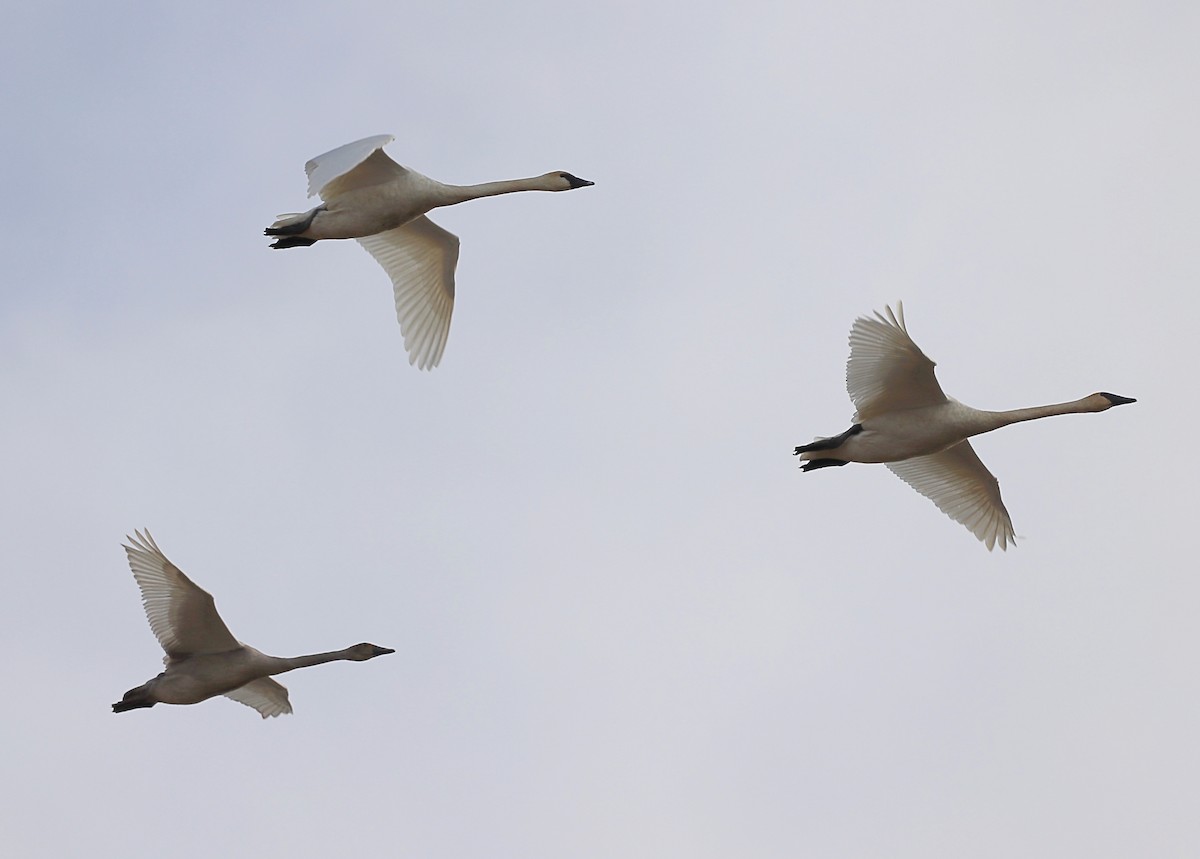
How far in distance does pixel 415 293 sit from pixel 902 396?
769 cm

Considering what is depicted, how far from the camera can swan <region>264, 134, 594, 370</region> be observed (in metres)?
24.8

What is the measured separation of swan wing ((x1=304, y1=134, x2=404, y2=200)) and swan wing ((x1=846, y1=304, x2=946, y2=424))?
654 cm

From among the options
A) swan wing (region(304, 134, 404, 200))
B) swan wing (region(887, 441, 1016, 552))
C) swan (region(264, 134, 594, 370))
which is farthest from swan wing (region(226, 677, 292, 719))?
swan wing (region(887, 441, 1016, 552))

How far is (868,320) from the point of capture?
24.8m

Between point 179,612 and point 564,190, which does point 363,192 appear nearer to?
point 564,190

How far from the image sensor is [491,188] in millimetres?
27141

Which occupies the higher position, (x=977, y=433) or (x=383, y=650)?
(x=977, y=433)

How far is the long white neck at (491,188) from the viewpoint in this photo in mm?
26188

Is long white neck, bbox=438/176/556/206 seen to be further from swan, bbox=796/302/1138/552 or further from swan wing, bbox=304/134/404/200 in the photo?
swan, bbox=796/302/1138/552

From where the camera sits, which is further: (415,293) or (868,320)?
(415,293)

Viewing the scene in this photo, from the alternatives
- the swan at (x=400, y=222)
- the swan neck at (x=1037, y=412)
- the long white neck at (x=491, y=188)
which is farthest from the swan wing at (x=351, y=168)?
the swan neck at (x=1037, y=412)

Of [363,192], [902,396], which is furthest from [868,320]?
[363,192]

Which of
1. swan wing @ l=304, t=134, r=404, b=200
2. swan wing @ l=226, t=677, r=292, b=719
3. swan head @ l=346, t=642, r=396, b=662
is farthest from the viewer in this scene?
swan wing @ l=226, t=677, r=292, b=719

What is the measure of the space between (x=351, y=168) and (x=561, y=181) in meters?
6.47
